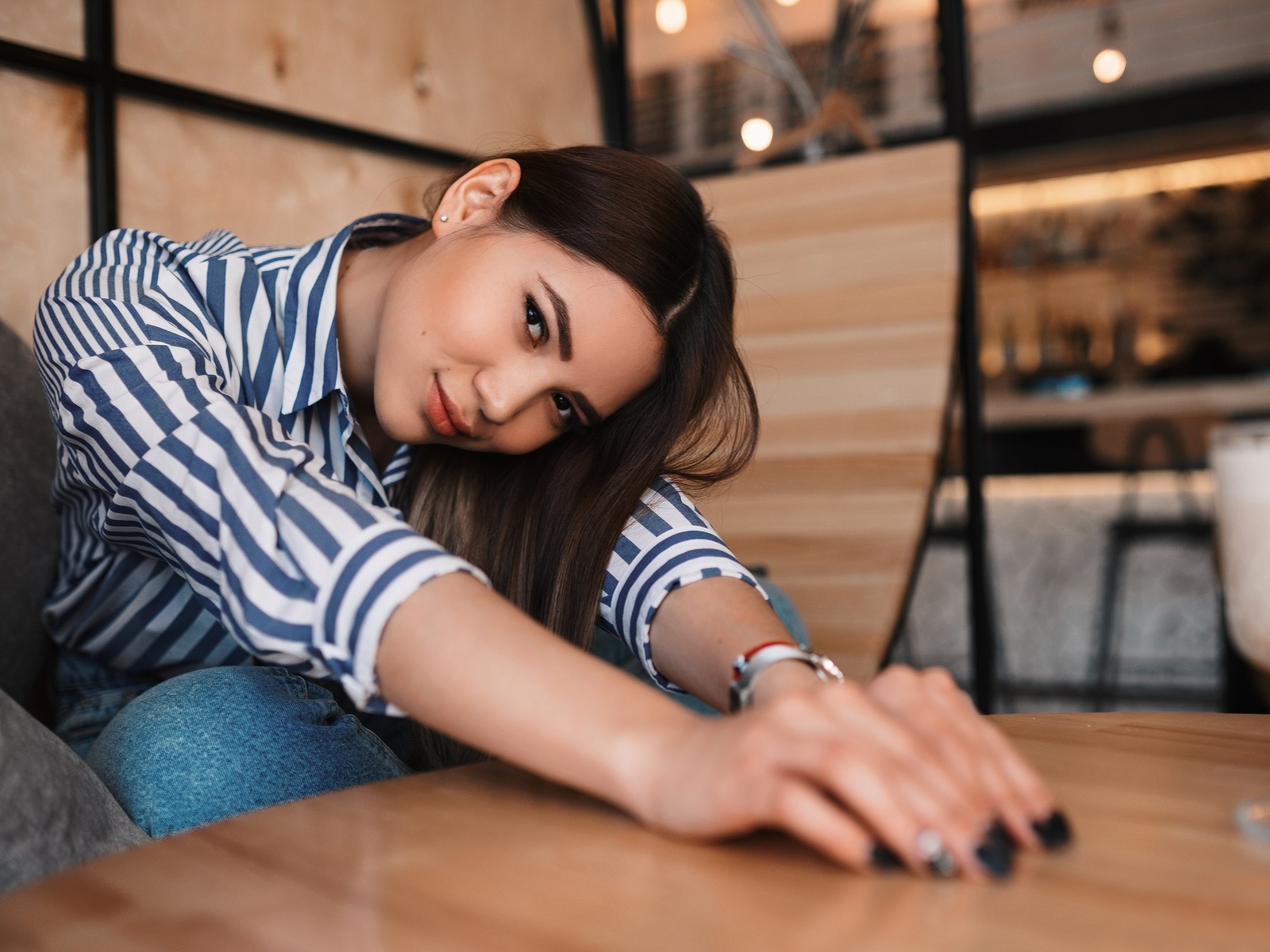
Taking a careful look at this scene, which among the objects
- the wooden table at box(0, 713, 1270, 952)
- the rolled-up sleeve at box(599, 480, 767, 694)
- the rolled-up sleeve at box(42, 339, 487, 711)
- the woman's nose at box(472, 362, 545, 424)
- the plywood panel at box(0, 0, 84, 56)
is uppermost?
the plywood panel at box(0, 0, 84, 56)

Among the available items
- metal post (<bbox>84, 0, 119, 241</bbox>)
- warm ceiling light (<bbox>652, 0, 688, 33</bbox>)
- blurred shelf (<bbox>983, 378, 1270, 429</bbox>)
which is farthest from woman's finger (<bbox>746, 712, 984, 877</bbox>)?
blurred shelf (<bbox>983, 378, 1270, 429</bbox>)

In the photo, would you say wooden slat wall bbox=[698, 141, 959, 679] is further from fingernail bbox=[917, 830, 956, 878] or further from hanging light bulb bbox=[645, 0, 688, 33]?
fingernail bbox=[917, 830, 956, 878]

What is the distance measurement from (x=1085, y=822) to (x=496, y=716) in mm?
340

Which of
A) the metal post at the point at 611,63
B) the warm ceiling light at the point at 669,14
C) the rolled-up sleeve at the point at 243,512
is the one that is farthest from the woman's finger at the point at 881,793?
the warm ceiling light at the point at 669,14

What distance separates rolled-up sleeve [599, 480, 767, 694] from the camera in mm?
1036

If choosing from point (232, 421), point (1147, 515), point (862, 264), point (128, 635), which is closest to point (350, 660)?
point (232, 421)

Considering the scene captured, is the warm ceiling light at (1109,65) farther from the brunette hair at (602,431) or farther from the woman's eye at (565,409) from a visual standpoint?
the woman's eye at (565,409)

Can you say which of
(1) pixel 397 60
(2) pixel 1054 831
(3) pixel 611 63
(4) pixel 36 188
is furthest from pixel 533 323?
(3) pixel 611 63

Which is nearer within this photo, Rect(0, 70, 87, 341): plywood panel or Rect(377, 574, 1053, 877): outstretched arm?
Rect(377, 574, 1053, 877): outstretched arm

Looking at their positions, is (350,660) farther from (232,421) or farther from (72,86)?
(72,86)

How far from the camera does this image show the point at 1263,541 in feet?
2.99

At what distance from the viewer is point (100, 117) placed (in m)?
1.55

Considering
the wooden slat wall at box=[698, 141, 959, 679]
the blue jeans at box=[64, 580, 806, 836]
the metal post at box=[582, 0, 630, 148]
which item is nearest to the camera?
the blue jeans at box=[64, 580, 806, 836]

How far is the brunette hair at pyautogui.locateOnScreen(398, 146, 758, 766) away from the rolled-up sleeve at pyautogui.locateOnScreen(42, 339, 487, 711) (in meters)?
0.36
